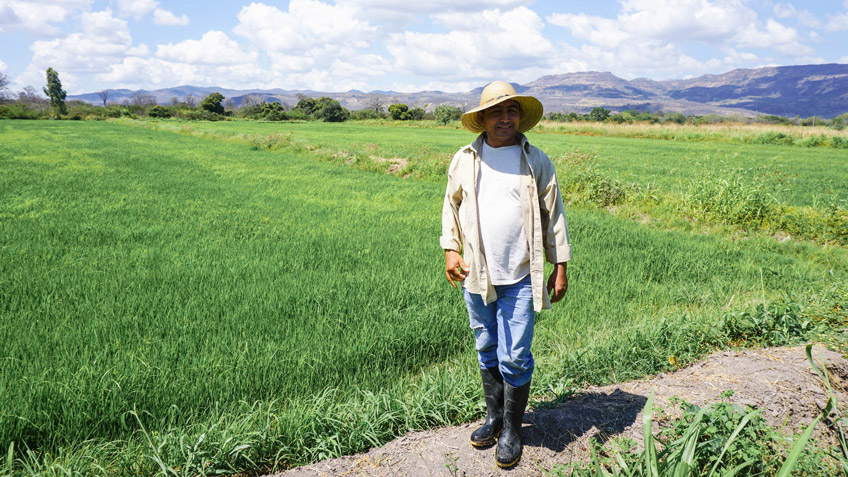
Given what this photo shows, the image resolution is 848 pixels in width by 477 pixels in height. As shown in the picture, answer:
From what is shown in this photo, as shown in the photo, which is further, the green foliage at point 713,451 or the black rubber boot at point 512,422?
the black rubber boot at point 512,422

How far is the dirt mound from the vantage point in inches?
88.3

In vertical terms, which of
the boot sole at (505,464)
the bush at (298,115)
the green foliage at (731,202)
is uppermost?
the bush at (298,115)

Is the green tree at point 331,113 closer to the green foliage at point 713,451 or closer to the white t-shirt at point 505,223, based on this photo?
the white t-shirt at point 505,223

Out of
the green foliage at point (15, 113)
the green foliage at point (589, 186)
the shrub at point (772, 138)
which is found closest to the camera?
the green foliage at point (589, 186)

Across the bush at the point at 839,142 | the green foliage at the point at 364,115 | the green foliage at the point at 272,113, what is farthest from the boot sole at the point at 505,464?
the green foliage at the point at 272,113

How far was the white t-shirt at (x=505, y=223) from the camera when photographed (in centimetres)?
221

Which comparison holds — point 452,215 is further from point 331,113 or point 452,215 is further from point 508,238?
point 331,113

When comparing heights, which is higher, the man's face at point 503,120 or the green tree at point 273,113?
the green tree at point 273,113

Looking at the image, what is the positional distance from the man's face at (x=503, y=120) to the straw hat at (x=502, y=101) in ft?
0.13

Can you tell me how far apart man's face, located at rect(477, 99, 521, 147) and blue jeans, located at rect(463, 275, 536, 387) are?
2.30 feet

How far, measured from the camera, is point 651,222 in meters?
8.38

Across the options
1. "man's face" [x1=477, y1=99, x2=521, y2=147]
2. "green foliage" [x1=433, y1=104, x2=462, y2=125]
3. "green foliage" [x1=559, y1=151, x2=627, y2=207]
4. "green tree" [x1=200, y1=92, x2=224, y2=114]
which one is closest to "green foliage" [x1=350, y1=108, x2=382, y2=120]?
"green foliage" [x1=433, y1=104, x2=462, y2=125]

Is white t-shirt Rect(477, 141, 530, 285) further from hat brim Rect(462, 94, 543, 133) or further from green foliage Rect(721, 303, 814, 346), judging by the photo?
green foliage Rect(721, 303, 814, 346)

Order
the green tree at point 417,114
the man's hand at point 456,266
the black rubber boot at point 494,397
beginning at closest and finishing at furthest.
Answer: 1. the man's hand at point 456,266
2. the black rubber boot at point 494,397
3. the green tree at point 417,114
